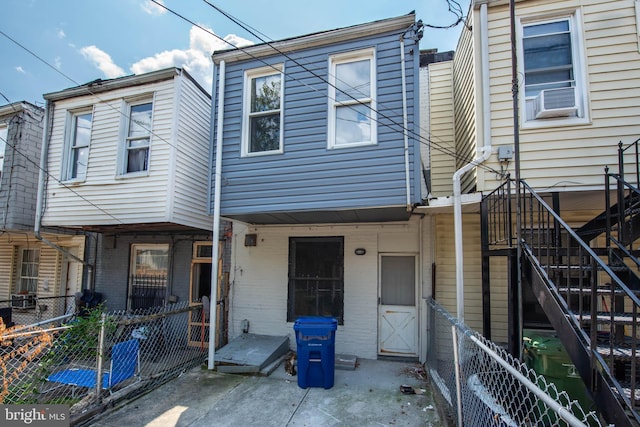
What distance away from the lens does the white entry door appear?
6.30 meters

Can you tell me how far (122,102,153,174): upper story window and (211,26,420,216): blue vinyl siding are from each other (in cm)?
219

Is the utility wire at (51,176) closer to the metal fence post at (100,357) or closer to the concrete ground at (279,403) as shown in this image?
the metal fence post at (100,357)

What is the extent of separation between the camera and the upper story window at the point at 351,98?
5.42 metres

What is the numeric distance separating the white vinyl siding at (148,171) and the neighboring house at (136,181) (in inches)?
0.9

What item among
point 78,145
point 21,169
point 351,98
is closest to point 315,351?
point 351,98

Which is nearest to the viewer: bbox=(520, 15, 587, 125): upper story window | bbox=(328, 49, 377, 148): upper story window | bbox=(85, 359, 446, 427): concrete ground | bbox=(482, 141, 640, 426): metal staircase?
bbox=(482, 141, 640, 426): metal staircase

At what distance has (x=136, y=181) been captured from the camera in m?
7.01

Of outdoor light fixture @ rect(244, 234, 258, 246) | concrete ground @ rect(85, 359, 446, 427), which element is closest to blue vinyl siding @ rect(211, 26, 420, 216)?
outdoor light fixture @ rect(244, 234, 258, 246)

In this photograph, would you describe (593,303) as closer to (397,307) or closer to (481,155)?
(481,155)

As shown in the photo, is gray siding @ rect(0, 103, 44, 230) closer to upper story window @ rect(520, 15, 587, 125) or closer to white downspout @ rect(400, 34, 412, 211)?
white downspout @ rect(400, 34, 412, 211)

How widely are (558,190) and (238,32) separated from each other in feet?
17.0

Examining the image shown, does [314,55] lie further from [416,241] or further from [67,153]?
[67,153]

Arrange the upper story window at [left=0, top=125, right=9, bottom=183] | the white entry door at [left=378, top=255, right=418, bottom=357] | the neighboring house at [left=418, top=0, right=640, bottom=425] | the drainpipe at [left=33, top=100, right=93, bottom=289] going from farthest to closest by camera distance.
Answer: the upper story window at [left=0, top=125, right=9, bottom=183]
the drainpipe at [left=33, top=100, right=93, bottom=289]
the white entry door at [left=378, top=255, right=418, bottom=357]
the neighboring house at [left=418, top=0, right=640, bottom=425]

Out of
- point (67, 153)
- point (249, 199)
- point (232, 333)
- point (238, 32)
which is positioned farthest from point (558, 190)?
point (67, 153)
